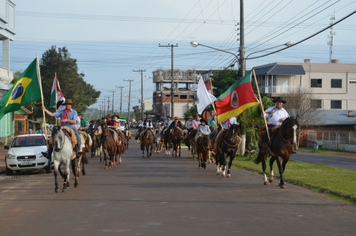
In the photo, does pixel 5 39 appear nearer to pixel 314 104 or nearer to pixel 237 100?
pixel 237 100

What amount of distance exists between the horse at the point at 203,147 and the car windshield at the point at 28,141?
6.77 metres

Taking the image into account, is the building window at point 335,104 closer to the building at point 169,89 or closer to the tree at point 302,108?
the tree at point 302,108

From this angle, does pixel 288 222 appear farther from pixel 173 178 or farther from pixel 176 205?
pixel 173 178

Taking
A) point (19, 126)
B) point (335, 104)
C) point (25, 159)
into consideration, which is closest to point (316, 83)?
point (335, 104)

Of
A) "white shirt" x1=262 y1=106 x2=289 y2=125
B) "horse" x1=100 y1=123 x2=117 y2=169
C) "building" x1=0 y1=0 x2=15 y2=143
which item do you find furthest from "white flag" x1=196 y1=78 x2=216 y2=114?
"building" x1=0 y1=0 x2=15 y2=143

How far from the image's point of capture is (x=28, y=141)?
21047 mm

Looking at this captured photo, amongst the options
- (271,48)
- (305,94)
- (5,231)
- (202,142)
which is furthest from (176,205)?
(305,94)

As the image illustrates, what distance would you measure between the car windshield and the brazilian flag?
5.48 meters

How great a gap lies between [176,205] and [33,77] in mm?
7600

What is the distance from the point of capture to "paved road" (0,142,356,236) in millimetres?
8242

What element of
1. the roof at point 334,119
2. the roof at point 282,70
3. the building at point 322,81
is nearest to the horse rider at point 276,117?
the roof at point 334,119

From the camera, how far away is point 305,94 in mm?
60062

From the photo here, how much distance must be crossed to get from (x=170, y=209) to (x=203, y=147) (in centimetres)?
1057

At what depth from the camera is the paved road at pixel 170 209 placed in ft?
27.0
